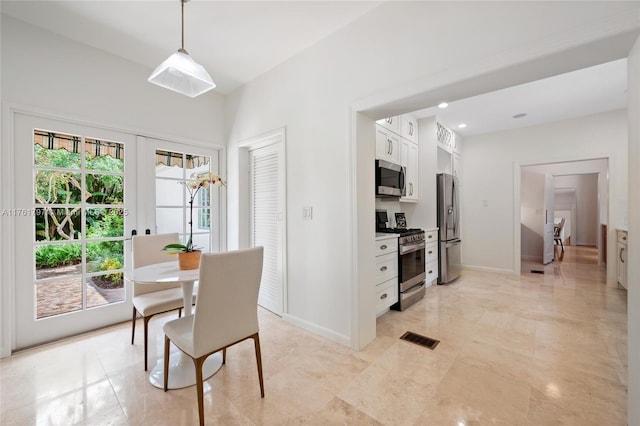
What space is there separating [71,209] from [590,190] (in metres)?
12.4

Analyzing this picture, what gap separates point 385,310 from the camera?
116 inches

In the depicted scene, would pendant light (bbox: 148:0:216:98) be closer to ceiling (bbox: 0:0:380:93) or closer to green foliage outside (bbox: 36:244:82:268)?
ceiling (bbox: 0:0:380:93)

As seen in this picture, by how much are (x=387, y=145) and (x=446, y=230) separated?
1833 millimetres

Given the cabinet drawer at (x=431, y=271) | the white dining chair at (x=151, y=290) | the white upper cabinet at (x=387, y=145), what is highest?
the white upper cabinet at (x=387, y=145)

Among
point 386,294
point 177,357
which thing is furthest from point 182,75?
point 386,294

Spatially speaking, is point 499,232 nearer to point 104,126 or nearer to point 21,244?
point 104,126

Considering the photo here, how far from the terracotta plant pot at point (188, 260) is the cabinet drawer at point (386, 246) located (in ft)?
5.65

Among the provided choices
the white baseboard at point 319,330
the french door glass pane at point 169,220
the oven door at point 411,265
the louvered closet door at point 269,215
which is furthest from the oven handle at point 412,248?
the french door glass pane at point 169,220

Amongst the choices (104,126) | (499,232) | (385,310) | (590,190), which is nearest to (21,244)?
(104,126)

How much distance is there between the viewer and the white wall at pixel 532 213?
5.76 m

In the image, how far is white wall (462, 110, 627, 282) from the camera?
3903 millimetres

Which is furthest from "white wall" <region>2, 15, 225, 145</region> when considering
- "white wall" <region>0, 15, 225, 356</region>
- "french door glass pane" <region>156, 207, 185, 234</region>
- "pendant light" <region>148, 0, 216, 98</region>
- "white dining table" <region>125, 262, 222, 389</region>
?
"white dining table" <region>125, 262, 222, 389</region>

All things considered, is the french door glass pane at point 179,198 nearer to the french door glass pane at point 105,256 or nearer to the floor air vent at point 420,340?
the french door glass pane at point 105,256

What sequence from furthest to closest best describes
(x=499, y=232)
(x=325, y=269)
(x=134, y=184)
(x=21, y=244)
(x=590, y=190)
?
(x=590, y=190), (x=499, y=232), (x=134, y=184), (x=325, y=269), (x=21, y=244)
